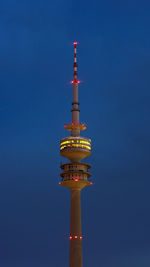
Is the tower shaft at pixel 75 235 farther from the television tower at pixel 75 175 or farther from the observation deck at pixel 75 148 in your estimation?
the observation deck at pixel 75 148

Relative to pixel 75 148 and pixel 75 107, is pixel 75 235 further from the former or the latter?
pixel 75 107

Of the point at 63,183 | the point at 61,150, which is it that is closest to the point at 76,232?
the point at 63,183

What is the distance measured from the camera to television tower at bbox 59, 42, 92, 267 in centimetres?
11719

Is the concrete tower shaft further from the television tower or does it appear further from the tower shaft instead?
the tower shaft

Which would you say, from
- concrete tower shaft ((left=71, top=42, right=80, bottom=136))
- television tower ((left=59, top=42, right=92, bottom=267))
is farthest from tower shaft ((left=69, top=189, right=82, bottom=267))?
concrete tower shaft ((left=71, top=42, right=80, bottom=136))

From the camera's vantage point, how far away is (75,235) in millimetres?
117250

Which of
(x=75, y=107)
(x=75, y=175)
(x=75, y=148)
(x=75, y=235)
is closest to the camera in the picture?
(x=75, y=235)

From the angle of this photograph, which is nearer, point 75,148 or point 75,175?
point 75,175

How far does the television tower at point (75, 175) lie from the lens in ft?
384

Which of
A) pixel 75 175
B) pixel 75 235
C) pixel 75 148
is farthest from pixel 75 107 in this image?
pixel 75 235

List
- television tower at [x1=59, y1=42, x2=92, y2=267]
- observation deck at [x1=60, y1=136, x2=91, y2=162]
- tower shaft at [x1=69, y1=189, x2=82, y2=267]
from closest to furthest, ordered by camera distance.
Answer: tower shaft at [x1=69, y1=189, x2=82, y2=267]
television tower at [x1=59, y1=42, x2=92, y2=267]
observation deck at [x1=60, y1=136, x2=91, y2=162]

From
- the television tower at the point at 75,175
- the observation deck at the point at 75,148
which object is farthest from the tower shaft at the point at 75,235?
the observation deck at the point at 75,148

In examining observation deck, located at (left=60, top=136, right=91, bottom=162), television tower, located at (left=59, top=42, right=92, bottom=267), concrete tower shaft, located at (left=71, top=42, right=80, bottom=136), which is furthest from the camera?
concrete tower shaft, located at (left=71, top=42, right=80, bottom=136)

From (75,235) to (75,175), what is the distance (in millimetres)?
13116
